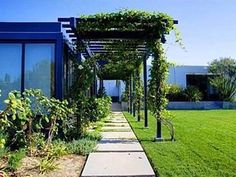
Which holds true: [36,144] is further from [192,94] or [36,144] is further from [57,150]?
[192,94]

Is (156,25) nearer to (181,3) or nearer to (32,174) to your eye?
(181,3)

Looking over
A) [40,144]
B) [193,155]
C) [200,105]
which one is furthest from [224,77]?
[40,144]

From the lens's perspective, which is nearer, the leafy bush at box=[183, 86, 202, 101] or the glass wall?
the glass wall

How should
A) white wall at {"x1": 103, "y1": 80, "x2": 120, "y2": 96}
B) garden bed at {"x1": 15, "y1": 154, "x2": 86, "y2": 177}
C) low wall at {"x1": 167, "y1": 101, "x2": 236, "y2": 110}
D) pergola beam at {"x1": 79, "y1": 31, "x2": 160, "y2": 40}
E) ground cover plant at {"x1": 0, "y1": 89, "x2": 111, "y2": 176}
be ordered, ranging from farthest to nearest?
white wall at {"x1": 103, "y1": 80, "x2": 120, "y2": 96} → low wall at {"x1": 167, "y1": 101, "x2": 236, "y2": 110} → pergola beam at {"x1": 79, "y1": 31, "x2": 160, "y2": 40} → ground cover plant at {"x1": 0, "y1": 89, "x2": 111, "y2": 176} → garden bed at {"x1": 15, "y1": 154, "x2": 86, "y2": 177}

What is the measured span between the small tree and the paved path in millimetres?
25937

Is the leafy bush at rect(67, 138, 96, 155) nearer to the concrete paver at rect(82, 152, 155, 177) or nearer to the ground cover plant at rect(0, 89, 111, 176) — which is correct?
the ground cover plant at rect(0, 89, 111, 176)

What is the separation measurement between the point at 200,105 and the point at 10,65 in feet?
81.2

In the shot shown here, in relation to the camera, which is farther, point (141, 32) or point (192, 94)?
point (192, 94)

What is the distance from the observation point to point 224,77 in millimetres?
35562

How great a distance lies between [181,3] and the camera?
11430mm

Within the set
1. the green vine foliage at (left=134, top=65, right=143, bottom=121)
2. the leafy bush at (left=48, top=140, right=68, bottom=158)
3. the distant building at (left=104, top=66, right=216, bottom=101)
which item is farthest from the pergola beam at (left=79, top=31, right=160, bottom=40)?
the distant building at (left=104, top=66, right=216, bottom=101)

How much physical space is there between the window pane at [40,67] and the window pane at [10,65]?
0.22 meters

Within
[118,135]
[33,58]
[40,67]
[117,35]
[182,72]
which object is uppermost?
[182,72]

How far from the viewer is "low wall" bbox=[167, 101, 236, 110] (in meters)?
33.0
